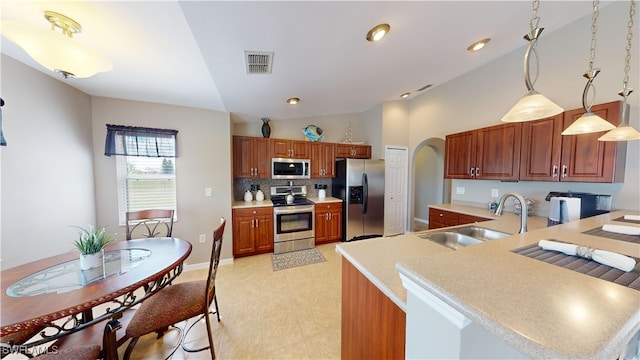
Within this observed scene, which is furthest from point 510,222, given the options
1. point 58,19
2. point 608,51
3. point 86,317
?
point 58,19

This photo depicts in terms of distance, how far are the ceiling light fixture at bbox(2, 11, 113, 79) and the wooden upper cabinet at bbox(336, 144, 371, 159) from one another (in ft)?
11.1

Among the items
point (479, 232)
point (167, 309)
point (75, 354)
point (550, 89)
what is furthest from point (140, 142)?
point (550, 89)

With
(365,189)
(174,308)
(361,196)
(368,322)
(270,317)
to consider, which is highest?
(365,189)

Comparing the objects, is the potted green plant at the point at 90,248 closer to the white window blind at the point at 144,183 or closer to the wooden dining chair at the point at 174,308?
the wooden dining chair at the point at 174,308

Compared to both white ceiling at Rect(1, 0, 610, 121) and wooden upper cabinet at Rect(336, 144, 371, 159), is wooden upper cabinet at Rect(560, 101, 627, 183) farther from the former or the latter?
wooden upper cabinet at Rect(336, 144, 371, 159)

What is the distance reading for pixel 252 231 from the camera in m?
3.35

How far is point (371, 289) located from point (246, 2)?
2.00m

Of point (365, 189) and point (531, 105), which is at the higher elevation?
point (531, 105)

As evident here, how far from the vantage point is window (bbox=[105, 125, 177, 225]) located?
2613 mm

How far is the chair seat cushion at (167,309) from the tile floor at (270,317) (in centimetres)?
45

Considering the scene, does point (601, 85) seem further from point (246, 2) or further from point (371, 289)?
point (246, 2)

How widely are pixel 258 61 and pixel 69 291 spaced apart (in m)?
2.18

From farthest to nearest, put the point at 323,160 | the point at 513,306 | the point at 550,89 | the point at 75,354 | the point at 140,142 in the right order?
the point at 323,160, the point at 140,142, the point at 550,89, the point at 75,354, the point at 513,306

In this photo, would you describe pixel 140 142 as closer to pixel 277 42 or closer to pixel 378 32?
pixel 277 42
